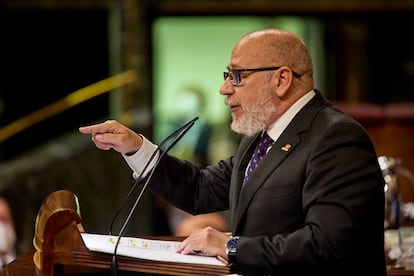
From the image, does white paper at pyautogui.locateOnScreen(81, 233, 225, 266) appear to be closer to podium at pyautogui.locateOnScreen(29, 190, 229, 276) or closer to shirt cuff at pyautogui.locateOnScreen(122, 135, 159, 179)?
podium at pyautogui.locateOnScreen(29, 190, 229, 276)

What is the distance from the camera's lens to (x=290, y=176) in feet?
8.63

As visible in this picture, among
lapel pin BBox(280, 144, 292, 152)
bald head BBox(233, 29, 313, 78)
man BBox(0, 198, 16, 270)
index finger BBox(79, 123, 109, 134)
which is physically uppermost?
bald head BBox(233, 29, 313, 78)

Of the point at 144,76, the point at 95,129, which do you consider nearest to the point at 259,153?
the point at 95,129

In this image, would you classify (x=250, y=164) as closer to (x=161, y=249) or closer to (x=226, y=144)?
(x=161, y=249)

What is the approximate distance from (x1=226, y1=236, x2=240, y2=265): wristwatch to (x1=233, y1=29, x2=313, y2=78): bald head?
458 mm

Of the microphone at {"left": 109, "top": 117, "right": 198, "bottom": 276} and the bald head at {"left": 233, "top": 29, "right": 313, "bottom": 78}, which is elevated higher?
the bald head at {"left": 233, "top": 29, "right": 313, "bottom": 78}

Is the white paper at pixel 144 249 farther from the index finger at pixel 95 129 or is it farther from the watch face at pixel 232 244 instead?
the index finger at pixel 95 129

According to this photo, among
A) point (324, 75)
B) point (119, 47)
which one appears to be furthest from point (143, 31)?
point (324, 75)

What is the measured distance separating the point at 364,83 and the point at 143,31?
2.01 meters

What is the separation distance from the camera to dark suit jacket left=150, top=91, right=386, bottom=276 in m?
2.51

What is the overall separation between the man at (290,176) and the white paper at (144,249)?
3cm

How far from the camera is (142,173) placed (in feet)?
9.67

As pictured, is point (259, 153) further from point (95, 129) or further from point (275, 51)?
point (95, 129)

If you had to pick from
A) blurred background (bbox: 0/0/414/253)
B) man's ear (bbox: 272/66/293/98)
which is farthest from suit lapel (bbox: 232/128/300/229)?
blurred background (bbox: 0/0/414/253)
